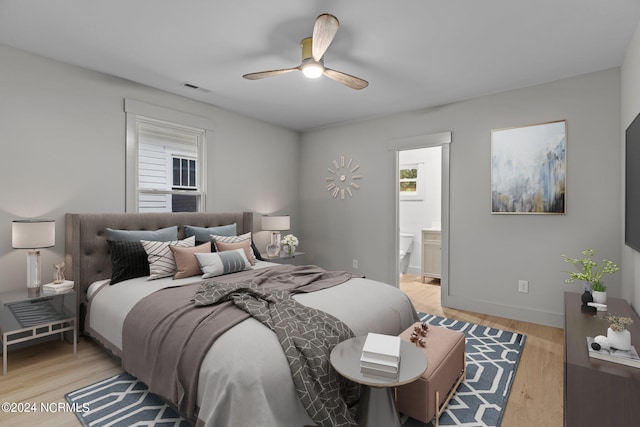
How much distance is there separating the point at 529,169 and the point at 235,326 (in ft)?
11.0

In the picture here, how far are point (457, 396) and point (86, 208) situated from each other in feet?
11.7

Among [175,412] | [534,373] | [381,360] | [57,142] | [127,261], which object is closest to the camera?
[381,360]

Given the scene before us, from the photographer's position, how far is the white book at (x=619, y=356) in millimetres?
1521

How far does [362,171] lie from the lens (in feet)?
15.9

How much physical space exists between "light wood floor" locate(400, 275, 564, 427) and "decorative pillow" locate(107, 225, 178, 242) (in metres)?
3.01

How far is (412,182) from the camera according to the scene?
602cm

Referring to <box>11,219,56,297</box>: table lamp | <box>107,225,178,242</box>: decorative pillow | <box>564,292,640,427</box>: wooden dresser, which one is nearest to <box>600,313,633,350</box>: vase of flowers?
<box>564,292,640,427</box>: wooden dresser

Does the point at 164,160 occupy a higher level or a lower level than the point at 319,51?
lower

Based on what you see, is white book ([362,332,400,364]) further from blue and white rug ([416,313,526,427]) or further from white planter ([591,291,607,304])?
white planter ([591,291,607,304])

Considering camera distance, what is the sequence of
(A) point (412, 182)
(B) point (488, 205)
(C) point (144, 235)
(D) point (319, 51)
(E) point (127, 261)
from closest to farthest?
(D) point (319, 51) → (E) point (127, 261) → (C) point (144, 235) → (B) point (488, 205) → (A) point (412, 182)

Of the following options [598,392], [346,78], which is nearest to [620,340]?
[598,392]

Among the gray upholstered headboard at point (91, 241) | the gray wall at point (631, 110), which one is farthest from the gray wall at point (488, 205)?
the gray upholstered headboard at point (91, 241)

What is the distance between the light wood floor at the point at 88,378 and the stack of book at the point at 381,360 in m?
0.96

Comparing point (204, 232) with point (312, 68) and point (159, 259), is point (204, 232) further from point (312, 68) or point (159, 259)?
point (312, 68)
